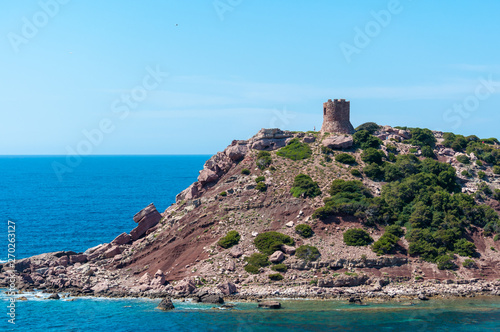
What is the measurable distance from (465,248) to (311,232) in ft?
59.9

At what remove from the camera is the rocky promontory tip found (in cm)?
5831

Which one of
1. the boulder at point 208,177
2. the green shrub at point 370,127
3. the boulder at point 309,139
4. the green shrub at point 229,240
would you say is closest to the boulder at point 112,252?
the green shrub at point 229,240

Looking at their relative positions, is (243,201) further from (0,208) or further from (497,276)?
(0,208)

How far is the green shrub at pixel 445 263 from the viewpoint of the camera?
196ft

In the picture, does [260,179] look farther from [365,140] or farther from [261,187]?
[365,140]

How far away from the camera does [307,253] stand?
→ 60219mm

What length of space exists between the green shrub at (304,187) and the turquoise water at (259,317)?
722 inches

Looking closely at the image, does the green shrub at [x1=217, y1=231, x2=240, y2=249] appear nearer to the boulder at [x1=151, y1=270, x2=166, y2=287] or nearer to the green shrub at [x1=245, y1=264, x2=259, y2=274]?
the green shrub at [x1=245, y1=264, x2=259, y2=274]

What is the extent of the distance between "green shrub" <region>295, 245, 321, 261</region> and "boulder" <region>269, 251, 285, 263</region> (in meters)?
1.81

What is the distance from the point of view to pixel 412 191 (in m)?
70.1

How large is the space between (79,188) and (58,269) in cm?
11620

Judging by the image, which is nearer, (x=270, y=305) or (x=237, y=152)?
(x=270, y=305)

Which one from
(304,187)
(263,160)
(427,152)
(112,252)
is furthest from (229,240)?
(427,152)

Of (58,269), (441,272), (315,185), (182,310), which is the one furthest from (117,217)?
(441,272)
